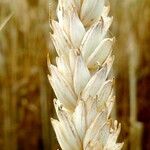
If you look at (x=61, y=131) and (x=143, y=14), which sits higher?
(x=143, y=14)

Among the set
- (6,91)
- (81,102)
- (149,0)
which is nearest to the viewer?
(81,102)

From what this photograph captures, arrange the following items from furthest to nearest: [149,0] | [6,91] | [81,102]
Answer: [149,0] < [6,91] < [81,102]

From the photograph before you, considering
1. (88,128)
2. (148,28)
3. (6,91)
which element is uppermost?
(148,28)

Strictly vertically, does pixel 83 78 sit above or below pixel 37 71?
below

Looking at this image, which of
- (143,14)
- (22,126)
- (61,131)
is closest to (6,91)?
(22,126)

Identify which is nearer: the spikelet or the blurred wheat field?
the spikelet

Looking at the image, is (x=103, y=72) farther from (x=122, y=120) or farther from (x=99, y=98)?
(x=122, y=120)
